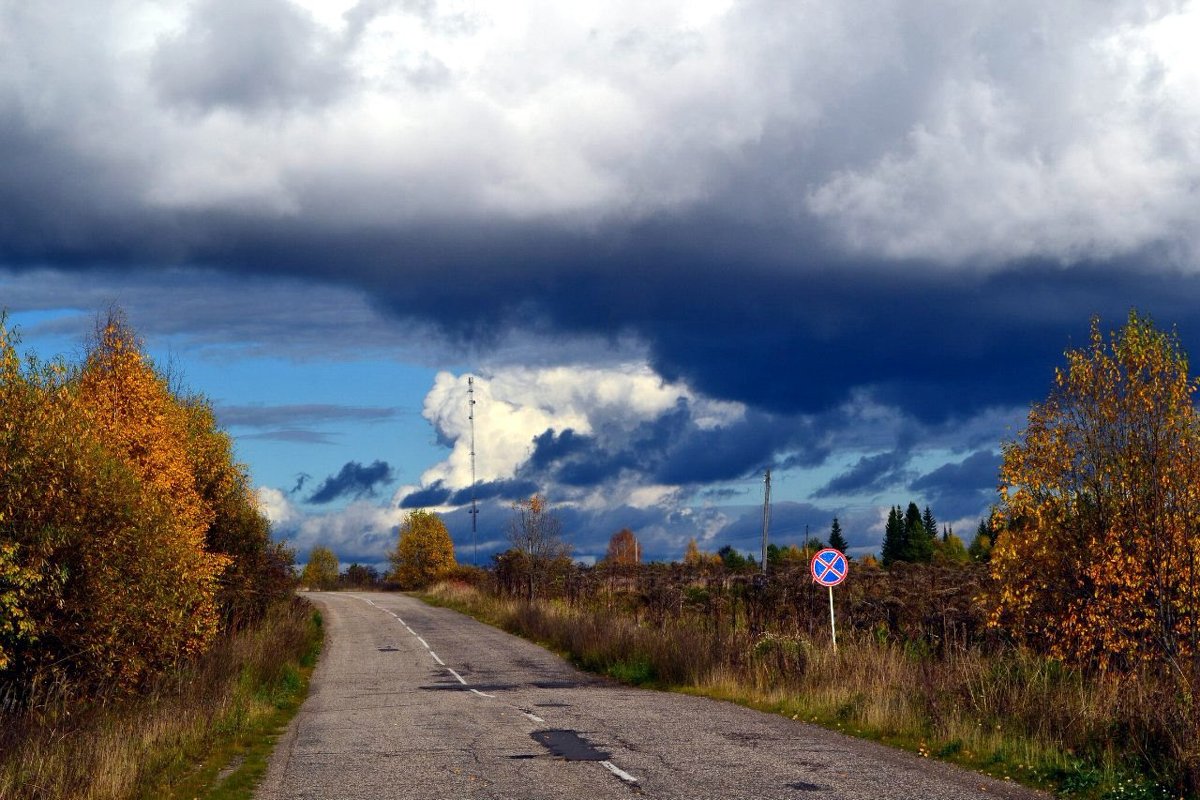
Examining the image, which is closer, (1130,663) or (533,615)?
(1130,663)

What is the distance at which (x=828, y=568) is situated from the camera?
1084 inches

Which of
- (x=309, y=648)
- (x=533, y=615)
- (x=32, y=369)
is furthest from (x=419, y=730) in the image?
(x=533, y=615)

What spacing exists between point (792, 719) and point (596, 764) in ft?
21.4

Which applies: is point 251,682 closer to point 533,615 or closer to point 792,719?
point 792,719

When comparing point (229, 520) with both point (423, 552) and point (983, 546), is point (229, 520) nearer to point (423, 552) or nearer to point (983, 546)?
point (983, 546)

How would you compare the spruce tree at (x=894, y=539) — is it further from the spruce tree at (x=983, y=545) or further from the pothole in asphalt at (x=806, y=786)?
the pothole in asphalt at (x=806, y=786)

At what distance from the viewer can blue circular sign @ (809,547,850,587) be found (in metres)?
27.2

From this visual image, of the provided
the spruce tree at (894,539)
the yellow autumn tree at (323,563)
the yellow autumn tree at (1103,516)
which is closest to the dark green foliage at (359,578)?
the yellow autumn tree at (323,563)

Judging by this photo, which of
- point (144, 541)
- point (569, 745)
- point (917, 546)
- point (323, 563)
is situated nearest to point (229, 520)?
point (144, 541)

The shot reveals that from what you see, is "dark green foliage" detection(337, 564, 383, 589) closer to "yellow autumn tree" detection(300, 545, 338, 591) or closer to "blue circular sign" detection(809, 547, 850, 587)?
"yellow autumn tree" detection(300, 545, 338, 591)

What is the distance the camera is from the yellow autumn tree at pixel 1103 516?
60.1ft

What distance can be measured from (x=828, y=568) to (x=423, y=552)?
3575 inches

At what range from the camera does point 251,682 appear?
26047 mm

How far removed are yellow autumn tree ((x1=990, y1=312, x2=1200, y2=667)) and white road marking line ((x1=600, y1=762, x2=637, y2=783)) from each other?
29.2ft
